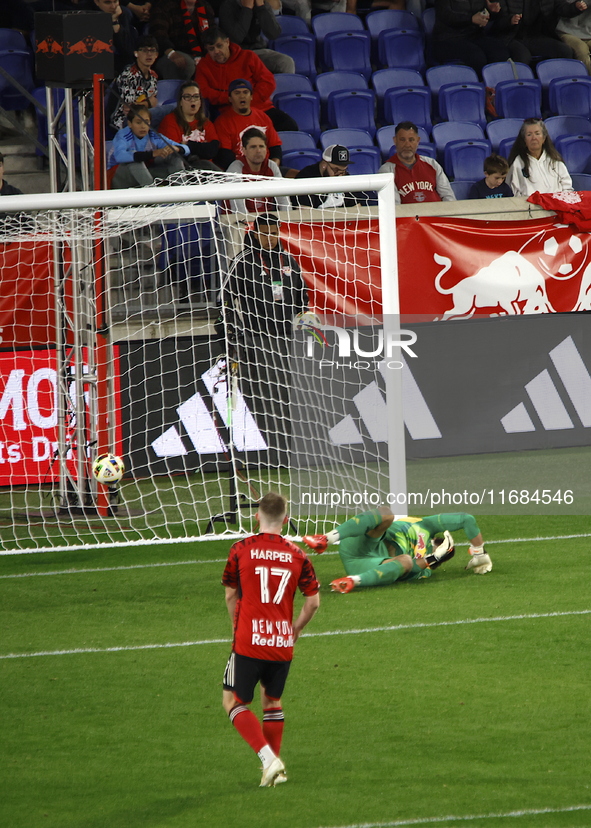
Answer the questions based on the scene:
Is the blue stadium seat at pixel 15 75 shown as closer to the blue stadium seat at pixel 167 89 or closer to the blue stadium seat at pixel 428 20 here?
the blue stadium seat at pixel 167 89

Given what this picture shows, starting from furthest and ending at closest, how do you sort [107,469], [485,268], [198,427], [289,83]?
[289,83]
[485,268]
[198,427]
[107,469]

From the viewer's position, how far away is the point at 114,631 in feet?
20.8

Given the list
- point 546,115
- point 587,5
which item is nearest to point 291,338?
point 546,115

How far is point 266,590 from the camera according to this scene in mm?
4148

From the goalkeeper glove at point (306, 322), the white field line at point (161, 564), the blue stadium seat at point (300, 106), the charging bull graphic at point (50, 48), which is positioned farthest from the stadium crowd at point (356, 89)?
the white field line at point (161, 564)

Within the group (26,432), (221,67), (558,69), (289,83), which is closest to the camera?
(26,432)

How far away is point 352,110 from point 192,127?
2.79 metres

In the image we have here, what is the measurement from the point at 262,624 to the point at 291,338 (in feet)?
18.7

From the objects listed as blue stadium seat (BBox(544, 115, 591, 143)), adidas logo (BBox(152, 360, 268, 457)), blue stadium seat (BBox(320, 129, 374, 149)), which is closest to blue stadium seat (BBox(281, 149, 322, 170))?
blue stadium seat (BBox(320, 129, 374, 149))

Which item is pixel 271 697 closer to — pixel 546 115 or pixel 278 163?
pixel 278 163

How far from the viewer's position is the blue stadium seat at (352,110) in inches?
554

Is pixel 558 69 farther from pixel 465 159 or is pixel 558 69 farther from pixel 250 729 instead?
pixel 250 729

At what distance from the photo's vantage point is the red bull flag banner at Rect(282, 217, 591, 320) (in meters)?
11.7

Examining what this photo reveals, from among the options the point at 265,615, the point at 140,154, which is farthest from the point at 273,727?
the point at 140,154
